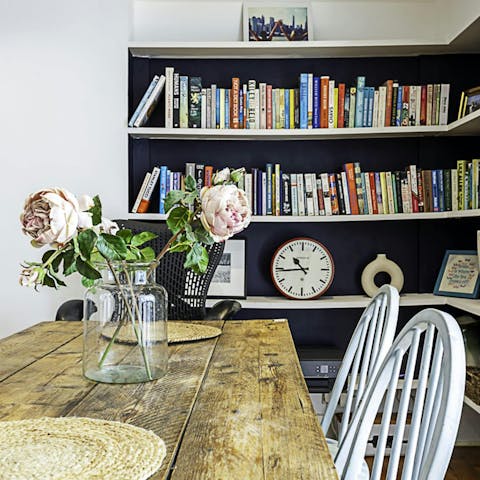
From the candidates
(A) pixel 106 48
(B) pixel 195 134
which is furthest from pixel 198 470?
(A) pixel 106 48

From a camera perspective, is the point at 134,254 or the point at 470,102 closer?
the point at 134,254

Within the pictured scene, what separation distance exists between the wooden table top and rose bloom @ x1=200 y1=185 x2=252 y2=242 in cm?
31

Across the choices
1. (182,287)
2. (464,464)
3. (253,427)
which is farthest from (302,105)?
(253,427)

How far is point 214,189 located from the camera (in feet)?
3.99

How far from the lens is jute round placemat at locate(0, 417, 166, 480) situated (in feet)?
2.72

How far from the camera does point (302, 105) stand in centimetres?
323

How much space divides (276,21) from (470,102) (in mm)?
1032

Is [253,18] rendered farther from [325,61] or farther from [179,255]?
[179,255]

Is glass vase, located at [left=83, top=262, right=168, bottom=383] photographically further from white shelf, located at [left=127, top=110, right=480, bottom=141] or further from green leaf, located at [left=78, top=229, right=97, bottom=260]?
white shelf, located at [left=127, top=110, right=480, bottom=141]

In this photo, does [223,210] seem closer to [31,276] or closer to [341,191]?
[31,276]

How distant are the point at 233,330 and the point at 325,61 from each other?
6.29ft

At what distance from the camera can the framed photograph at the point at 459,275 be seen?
3.15m

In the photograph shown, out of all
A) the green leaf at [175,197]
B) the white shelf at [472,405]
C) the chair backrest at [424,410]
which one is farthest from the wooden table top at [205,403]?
the white shelf at [472,405]

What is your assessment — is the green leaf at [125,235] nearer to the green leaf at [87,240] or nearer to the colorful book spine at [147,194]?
the green leaf at [87,240]
